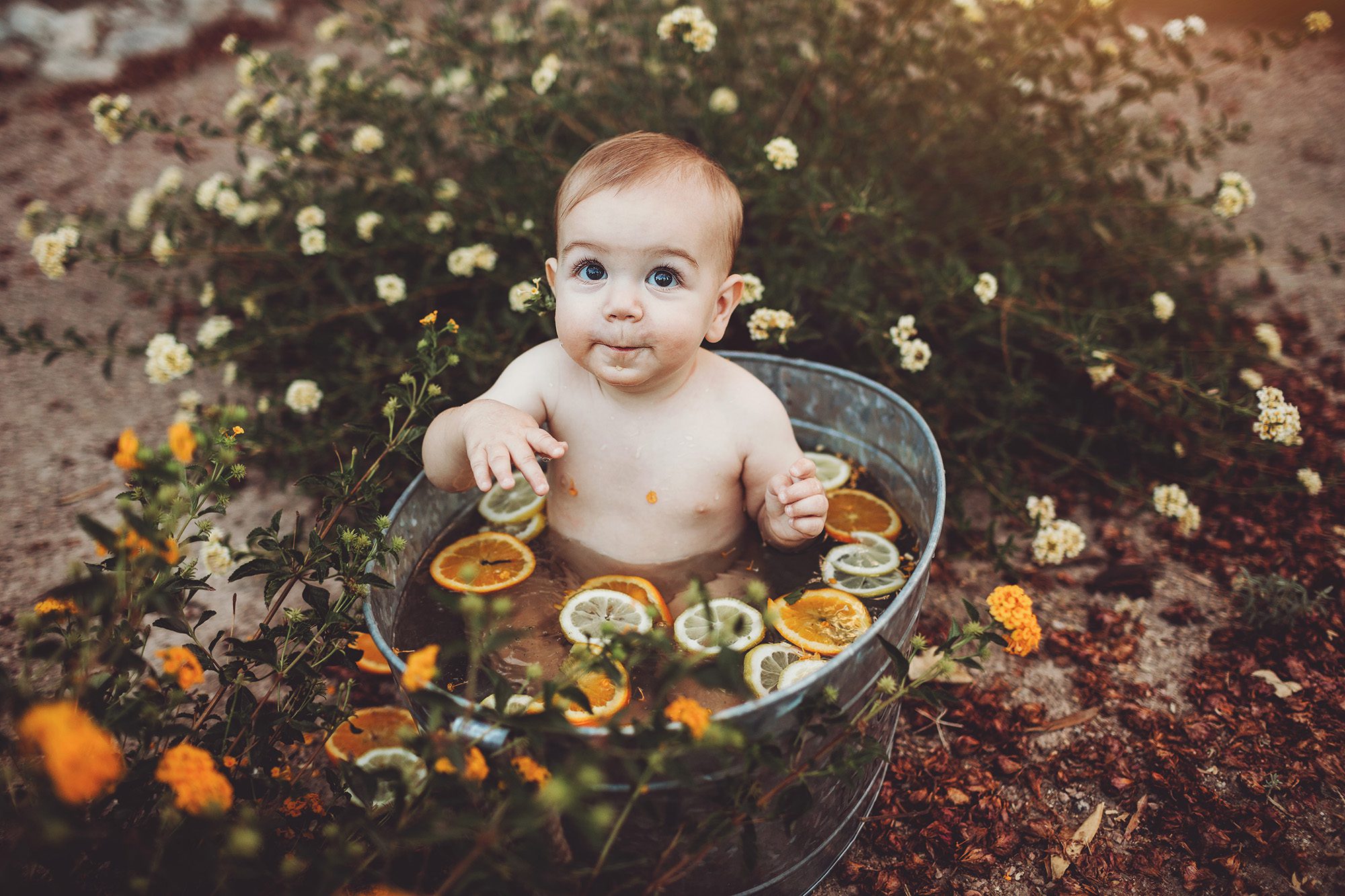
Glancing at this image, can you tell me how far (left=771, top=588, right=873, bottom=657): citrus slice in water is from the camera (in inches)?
66.6

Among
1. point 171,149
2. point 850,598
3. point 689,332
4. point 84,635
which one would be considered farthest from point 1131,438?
point 171,149

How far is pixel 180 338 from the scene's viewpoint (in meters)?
3.24

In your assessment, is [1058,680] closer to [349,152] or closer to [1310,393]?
[1310,393]

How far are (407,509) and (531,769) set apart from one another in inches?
29.5

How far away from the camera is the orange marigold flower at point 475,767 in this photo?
1.05 m

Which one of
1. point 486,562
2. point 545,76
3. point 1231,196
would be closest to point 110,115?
point 545,76

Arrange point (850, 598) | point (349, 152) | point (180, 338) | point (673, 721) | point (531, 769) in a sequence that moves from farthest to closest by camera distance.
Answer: point (180, 338) → point (349, 152) → point (850, 598) → point (673, 721) → point (531, 769)

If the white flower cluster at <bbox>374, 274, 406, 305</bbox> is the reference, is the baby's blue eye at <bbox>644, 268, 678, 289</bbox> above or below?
above

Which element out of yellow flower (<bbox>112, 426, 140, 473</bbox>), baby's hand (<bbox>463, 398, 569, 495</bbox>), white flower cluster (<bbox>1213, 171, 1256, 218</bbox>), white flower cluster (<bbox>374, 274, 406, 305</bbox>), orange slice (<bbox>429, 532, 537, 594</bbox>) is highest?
yellow flower (<bbox>112, 426, 140, 473</bbox>)

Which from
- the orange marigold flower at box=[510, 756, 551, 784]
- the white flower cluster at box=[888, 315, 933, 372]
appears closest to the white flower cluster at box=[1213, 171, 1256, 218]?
the white flower cluster at box=[888, 315, 933, 372]

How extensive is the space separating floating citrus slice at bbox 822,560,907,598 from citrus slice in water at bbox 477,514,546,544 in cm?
69

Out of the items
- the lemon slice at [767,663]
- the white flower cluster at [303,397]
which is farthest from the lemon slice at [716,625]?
the white flower cluster at [303,397]

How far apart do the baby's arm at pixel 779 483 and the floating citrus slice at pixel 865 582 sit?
0.32ft

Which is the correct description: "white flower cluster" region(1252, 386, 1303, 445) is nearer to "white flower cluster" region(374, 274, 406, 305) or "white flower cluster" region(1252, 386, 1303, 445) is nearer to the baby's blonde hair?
the baby's blonde hair
